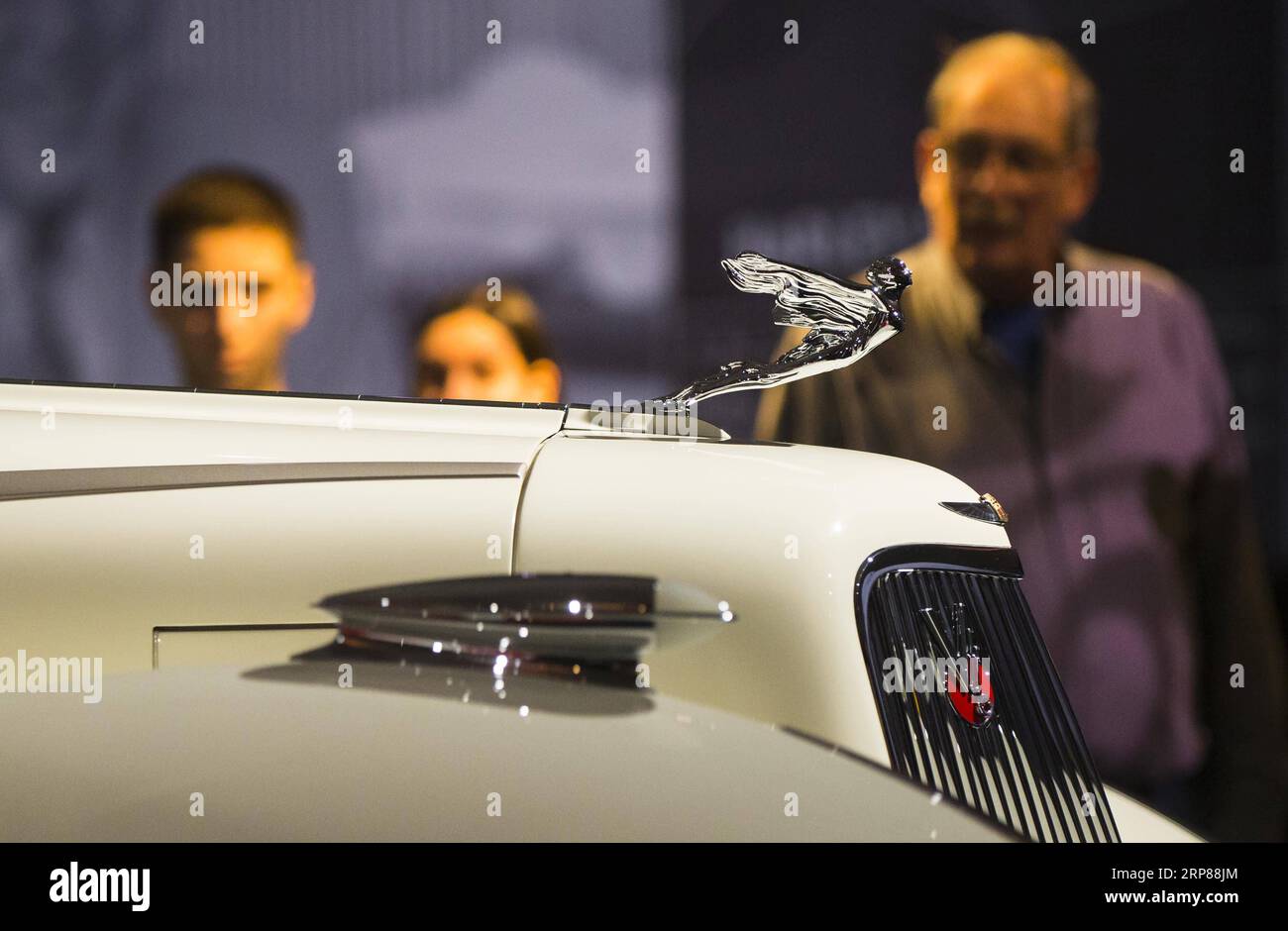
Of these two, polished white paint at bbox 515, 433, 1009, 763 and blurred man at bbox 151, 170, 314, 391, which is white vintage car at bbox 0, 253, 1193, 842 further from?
blurred man at bbox 151, 170, 314, 391

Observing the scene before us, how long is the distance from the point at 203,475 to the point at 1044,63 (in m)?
2.91

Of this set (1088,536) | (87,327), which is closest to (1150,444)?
(1088,536)

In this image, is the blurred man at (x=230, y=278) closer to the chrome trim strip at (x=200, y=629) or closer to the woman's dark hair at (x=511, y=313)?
the woman's dark hair at (x=511, y=313)

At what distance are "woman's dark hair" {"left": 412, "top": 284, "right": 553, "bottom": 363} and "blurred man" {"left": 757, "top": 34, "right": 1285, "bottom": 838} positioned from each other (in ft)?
3.48

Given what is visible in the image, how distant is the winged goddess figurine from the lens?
1.41 metres

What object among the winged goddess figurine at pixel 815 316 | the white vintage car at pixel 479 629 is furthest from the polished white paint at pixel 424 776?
the winged goddess figurine at pixel 815 316

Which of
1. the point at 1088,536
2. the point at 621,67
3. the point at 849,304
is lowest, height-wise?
the point at 1088,536

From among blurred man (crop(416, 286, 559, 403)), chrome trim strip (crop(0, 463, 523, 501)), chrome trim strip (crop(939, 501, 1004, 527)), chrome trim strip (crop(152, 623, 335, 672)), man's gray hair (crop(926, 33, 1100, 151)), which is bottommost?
chrome trim strip (crop(152, 623, 335, 672))

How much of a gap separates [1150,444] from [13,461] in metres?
2.92

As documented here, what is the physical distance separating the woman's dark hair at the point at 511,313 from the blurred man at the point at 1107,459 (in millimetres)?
1060

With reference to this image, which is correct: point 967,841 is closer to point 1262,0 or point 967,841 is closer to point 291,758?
point 291,758

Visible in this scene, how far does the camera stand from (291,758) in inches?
34.1

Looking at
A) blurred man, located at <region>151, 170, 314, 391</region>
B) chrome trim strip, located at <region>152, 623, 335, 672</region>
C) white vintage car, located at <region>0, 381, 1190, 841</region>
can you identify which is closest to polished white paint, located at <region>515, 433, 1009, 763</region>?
white vintage car, located at <region>0, 381, 1190, 841</region>

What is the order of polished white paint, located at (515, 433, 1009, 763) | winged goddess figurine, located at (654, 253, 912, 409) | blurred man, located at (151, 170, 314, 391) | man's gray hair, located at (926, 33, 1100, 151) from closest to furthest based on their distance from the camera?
polished white paint, located at (515, 433, 1009, 763)
winged goddess figurine, located at (654, 253, 912, 409)
blurred man, located at (151, 170, 314, 391)
man's gray hair, located at (926, 33, 1100, 151)
